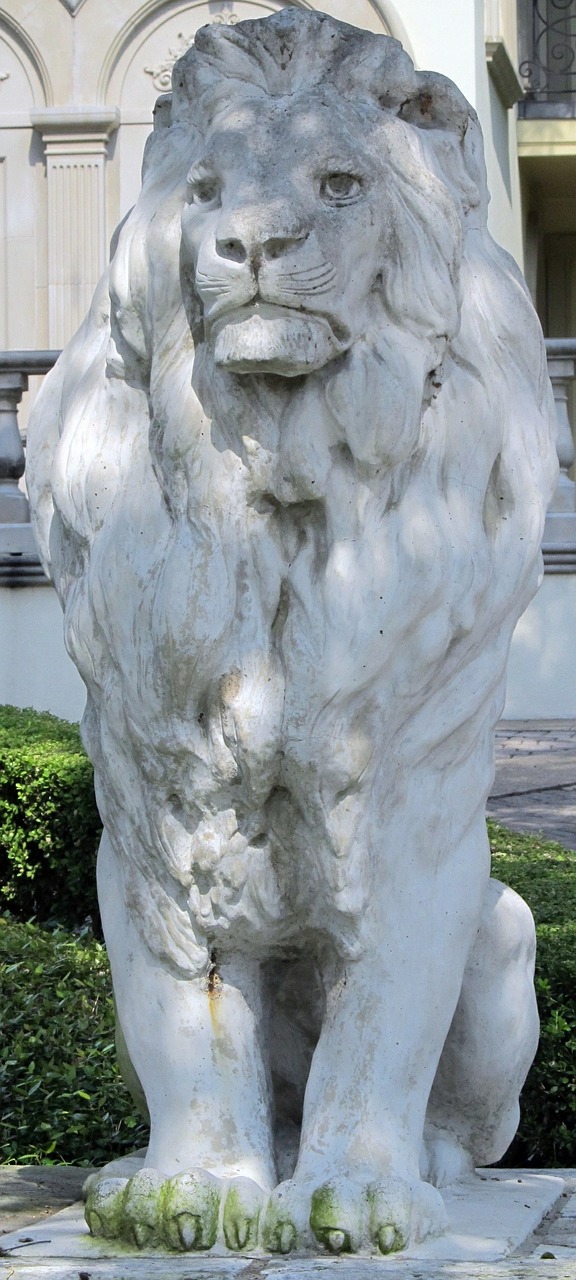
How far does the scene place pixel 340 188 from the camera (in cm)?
273

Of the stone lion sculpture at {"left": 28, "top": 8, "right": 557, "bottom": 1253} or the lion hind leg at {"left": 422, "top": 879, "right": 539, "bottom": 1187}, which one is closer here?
the stone lion sculpture at {"left": 28, "top": 8, "right": 557, "bottom": 1253}

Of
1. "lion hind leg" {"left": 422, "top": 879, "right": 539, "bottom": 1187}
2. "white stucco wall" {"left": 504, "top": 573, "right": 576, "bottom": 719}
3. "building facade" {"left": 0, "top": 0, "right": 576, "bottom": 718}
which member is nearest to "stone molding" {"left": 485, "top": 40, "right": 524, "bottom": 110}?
"building facade" {"left": 0, "top": 0, "right": 576, "bottom": 718}

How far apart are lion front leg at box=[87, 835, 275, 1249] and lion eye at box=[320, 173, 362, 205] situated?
108 centimetres

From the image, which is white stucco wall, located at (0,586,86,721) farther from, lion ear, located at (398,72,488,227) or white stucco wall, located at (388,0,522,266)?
lion ear, located at (398,72,488,227)

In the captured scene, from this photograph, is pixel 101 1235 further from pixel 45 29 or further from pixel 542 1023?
pixel 45 29

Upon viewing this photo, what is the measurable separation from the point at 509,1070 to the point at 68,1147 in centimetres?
167

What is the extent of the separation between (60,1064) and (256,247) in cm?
284

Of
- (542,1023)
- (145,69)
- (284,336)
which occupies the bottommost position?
(542,1023)

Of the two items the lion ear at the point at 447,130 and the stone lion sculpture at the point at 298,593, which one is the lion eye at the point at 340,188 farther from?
the lion ear at the point at 447,130

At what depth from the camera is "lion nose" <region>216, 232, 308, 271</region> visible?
2656 millimetres

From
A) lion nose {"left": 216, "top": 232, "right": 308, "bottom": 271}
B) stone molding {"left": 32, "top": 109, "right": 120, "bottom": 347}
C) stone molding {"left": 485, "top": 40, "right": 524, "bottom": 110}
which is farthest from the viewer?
stone molding {"left": 485, "top": 40, "right": 524, "bottom": 110}

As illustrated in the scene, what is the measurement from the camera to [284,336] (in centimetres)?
267

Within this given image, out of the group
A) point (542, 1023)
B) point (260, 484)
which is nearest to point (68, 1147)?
point (542, 1023)

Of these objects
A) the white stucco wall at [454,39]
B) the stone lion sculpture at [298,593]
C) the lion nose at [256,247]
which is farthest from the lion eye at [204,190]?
the white stucco wall at [454,39]
